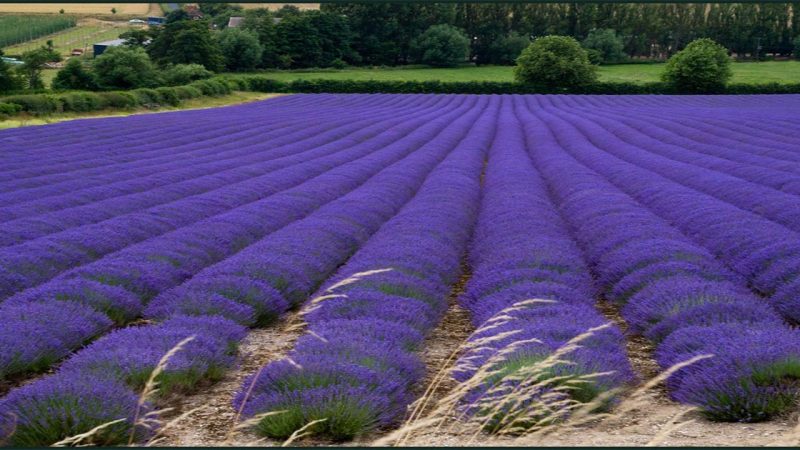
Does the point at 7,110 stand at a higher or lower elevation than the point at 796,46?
lower

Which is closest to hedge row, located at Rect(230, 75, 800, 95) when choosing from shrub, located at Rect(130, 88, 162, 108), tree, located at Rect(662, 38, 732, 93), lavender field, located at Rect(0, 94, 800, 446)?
tree, located at Rect(662, 38, 732, 93)

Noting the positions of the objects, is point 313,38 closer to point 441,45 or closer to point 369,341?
point 441,45

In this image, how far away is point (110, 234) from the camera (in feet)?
32.6

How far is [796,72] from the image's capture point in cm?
7512

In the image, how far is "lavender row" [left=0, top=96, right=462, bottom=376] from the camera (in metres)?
5.85

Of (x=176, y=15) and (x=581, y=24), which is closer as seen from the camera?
(x=176, y=15)

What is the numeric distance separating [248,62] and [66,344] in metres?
74.1

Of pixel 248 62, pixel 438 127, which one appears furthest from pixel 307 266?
pixel 248 62

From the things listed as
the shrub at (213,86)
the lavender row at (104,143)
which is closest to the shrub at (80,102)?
the lavender row at (104,143)

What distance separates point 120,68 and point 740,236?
51754mm

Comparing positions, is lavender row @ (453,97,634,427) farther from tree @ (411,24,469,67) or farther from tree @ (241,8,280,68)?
tree @ (411,24,469,67)

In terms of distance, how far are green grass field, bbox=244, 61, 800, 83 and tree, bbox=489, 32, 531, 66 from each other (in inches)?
105

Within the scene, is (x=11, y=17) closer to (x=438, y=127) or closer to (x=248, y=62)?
(x=248, y=62)

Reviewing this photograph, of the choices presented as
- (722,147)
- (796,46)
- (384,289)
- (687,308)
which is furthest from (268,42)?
(687,308)
